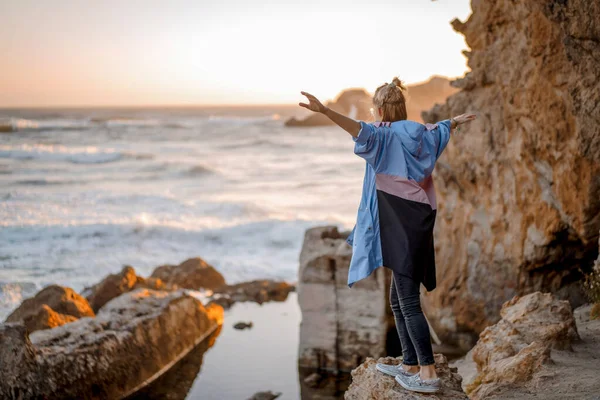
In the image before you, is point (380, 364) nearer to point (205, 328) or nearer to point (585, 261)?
point (585, 261)

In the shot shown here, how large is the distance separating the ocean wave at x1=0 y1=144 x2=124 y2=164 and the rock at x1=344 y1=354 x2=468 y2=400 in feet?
96.3

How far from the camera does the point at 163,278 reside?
1133cm

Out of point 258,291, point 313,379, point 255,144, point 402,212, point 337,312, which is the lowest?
point 313,379

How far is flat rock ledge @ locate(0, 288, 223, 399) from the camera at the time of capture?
585cm

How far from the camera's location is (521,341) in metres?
4.70

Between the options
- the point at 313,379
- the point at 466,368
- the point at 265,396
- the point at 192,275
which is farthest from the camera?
the point at 192,275

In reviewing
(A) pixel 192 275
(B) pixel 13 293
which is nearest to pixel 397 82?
(A) pixel 192 275

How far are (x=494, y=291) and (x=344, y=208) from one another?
1139 centimetres

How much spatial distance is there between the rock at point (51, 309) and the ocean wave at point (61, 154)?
23918 millimetres

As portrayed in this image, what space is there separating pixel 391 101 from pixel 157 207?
51.9 ft

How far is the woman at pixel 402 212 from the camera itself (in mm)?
3494

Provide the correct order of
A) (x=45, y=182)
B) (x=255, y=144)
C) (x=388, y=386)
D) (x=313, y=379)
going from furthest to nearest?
(x=255, y=144) < (x=45, y=182) < (x=313, y=379) < (x=388, y=386)

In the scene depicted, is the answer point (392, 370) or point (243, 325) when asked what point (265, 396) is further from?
point (392, 370)

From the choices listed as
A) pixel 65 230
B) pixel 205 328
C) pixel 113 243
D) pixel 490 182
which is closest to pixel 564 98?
pixel 490 182
